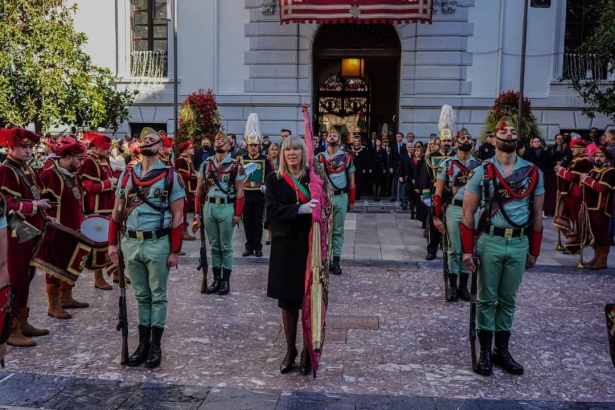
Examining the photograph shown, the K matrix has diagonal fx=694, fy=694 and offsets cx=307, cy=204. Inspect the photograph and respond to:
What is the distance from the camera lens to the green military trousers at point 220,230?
8.93 metres

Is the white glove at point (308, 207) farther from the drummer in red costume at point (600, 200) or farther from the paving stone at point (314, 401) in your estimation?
the drummer in red costume at point (600, 200)

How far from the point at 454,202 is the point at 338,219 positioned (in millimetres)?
2108

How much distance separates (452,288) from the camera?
28.1 feet

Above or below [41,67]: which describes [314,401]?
below

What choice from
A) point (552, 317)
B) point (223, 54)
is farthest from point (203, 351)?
point (223, 54)

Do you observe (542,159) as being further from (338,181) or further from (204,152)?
(338,181)

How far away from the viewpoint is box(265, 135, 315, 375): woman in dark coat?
5.85m

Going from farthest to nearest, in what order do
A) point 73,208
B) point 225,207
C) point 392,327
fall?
point 225,207 → point 73,208 → point 392,327

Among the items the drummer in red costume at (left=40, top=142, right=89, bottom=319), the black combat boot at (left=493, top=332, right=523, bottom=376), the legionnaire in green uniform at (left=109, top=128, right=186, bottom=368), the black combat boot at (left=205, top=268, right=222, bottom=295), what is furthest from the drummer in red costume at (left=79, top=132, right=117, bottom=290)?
the black combat boot at (left=493, top=332, right=523, bottom=376)

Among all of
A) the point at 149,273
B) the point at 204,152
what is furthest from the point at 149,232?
the point at 204,152

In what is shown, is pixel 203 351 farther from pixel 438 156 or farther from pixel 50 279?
pixel 438 156

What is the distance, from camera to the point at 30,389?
5.66 m

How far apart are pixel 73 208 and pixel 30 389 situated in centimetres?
286

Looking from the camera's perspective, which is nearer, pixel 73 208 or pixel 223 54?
pixel 73 208
